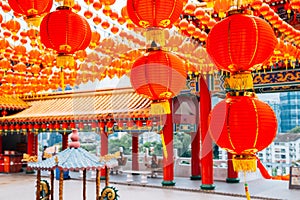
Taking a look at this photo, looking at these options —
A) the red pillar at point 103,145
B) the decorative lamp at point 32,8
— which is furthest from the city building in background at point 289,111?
the decorative lamp at point 32,8

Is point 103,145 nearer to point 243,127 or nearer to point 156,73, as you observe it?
point 156,73

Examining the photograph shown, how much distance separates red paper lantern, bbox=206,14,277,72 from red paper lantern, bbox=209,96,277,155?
0.32 m

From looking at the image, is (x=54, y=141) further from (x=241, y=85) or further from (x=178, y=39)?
(x=241, y=85)

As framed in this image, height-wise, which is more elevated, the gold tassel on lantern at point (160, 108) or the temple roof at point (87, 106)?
the temple roof at point (87, 106)

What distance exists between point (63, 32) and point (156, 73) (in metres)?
1.02

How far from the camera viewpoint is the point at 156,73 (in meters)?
3.82

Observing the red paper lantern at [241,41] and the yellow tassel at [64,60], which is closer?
the red paper lantern at [241,41]

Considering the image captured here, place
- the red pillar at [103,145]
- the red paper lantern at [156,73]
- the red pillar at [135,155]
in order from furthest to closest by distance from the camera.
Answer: the red pillar at [135,155] < the red pillar at [103,145] < the red paper lantern at [156,73]

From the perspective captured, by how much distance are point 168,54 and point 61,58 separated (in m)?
1.12

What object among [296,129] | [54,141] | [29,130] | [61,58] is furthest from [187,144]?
[61,58]

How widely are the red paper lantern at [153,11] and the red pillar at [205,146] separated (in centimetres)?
749

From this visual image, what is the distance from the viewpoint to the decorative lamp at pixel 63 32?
3967mm

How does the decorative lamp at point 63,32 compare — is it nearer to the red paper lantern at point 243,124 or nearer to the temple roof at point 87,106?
the red paper lantern at point 243,124

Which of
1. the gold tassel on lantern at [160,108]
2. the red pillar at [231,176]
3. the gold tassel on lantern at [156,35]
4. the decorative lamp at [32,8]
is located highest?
the decorative lamp at [32,8]
